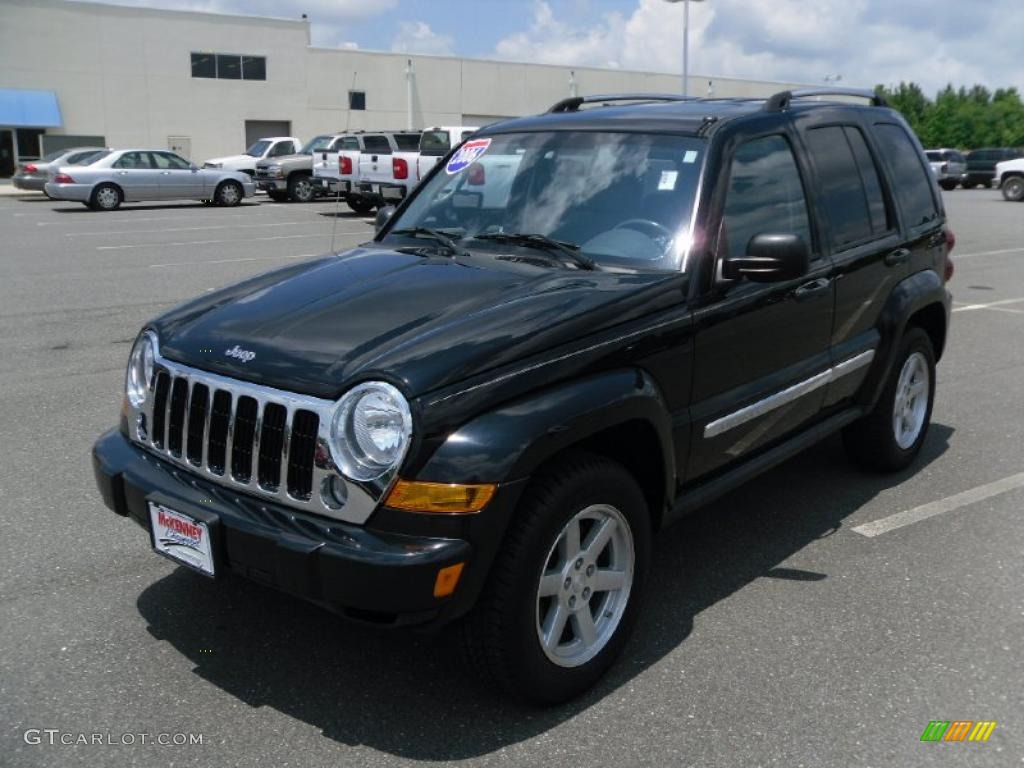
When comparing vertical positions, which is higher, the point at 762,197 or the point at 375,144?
the point at 375,144

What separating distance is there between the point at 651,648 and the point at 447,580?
1.14 meters

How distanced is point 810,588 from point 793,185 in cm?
173

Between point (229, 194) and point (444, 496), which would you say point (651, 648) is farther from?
point (229, 194)

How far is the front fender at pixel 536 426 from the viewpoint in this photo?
9.02 feet

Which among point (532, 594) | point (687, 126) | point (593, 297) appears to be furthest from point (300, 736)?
point (687, 126)

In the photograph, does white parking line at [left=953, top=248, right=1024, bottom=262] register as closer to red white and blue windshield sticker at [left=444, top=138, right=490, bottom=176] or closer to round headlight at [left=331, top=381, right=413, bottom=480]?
red white and blue windshield sticker at [left=444, top=138, right=490, bottom=176]

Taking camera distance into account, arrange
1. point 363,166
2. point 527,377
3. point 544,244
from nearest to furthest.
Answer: point 527,377 < point 544,244 < point 363,166

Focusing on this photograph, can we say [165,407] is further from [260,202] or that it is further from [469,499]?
[260,202]

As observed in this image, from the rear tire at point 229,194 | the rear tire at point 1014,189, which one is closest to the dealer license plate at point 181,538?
the rear tire at point 229,194

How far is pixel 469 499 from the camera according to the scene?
2738 mm

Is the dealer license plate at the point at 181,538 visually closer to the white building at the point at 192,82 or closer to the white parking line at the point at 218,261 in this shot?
the white parking line at the point at 218,261

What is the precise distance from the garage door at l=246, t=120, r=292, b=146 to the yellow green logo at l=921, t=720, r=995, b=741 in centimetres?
4761

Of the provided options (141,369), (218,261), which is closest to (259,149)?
(218,261)

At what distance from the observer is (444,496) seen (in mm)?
2734
